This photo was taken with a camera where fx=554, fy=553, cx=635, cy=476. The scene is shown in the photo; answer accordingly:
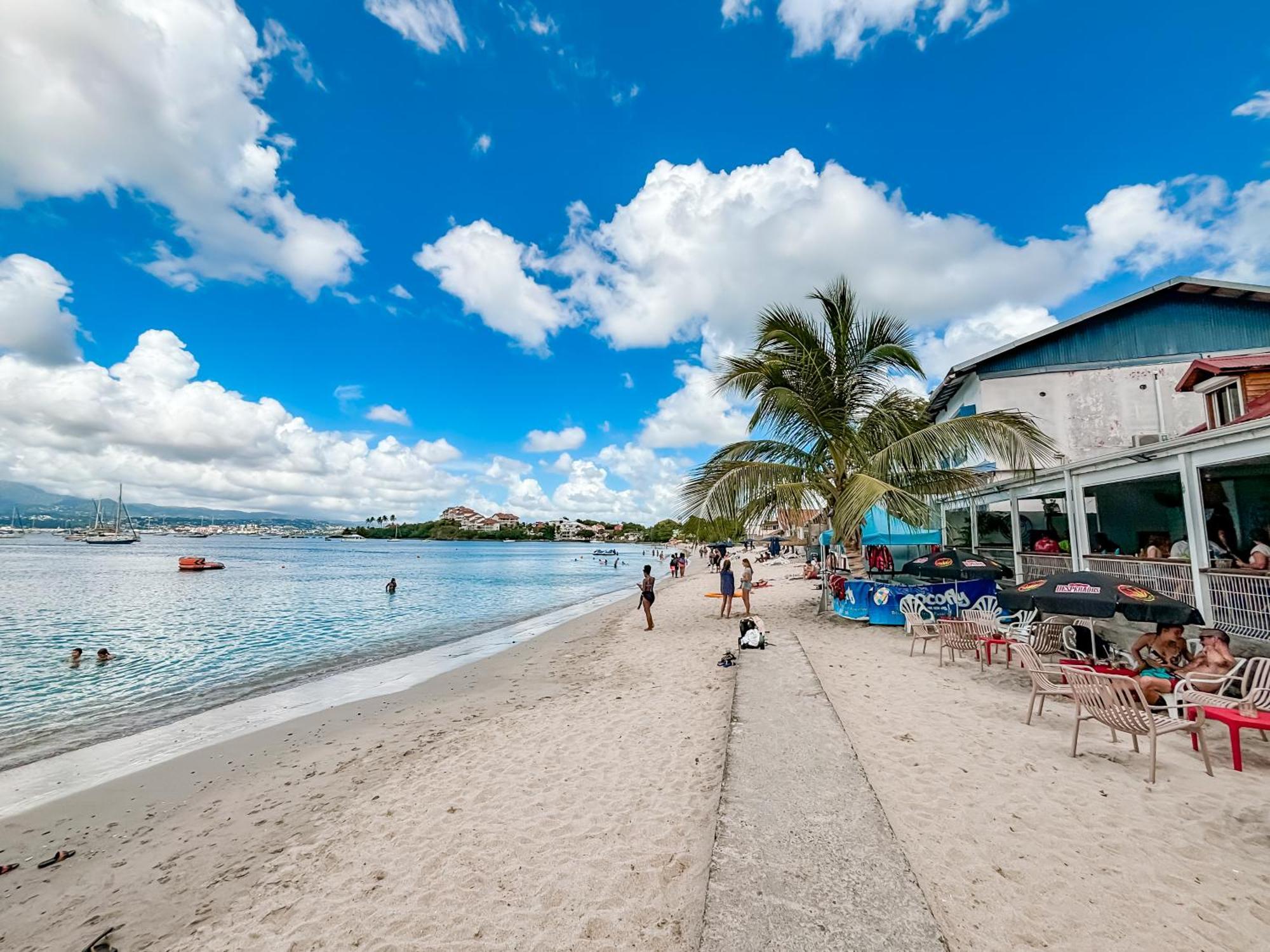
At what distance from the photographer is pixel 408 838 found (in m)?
4.50

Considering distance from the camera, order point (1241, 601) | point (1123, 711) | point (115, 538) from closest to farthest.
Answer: point (1123, 711) → point (1241, 601) → point (115, 538)

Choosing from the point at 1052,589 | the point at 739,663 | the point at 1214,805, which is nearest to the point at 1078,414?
the point at 1052,589

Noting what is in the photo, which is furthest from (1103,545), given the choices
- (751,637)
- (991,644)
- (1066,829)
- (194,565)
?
(194,565)

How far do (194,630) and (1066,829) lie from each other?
2451 cm

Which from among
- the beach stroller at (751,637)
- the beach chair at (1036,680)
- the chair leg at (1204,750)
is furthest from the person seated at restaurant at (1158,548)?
the beach stroller at (751,637)

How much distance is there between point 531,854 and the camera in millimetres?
4051

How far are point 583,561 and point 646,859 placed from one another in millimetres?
82040

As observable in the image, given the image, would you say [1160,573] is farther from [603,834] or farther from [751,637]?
[603,834]

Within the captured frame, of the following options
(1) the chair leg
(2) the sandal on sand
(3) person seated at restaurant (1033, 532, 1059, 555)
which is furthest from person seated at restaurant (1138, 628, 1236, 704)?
(2) the sandal on sand

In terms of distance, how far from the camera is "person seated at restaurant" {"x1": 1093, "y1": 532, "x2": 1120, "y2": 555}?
40.6 feet

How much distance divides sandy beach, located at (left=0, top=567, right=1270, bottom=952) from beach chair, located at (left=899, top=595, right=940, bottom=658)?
176 cm

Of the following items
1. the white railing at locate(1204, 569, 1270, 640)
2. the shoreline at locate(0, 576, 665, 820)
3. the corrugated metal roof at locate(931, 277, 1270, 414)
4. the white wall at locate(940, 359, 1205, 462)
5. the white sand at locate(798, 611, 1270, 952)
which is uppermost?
the corrugated metal roof at locate(931, 277, 1270, 414)

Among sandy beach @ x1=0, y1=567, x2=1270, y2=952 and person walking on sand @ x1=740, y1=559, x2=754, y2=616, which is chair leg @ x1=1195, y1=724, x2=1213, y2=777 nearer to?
sandy beach @ x1=0, y1=567, x2=1270, y2=952

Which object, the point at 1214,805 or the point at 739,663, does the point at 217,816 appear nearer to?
the point at 739,663
